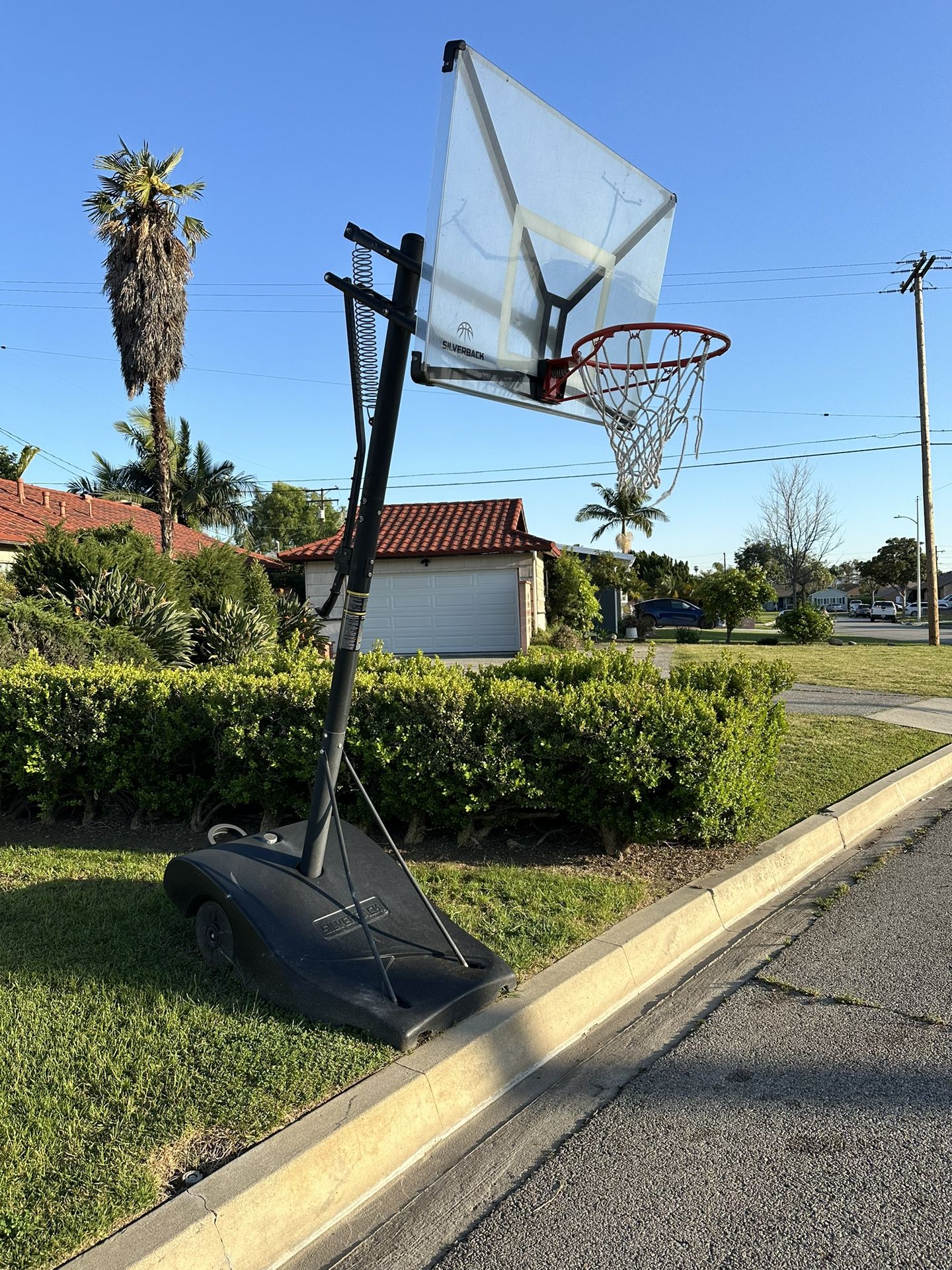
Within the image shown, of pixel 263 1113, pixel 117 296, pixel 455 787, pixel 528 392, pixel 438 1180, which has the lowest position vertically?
pixel 438 1180

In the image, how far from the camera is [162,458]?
23.6 m

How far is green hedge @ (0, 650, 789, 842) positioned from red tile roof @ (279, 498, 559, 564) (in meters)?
17.0

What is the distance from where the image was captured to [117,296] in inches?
853

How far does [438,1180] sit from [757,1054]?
146 cm

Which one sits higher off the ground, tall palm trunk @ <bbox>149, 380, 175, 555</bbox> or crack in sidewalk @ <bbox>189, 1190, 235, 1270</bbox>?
tall palm trunk @ <bbox>149, 380, 175, 555</bbox>

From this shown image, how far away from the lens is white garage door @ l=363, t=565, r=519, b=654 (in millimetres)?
24375

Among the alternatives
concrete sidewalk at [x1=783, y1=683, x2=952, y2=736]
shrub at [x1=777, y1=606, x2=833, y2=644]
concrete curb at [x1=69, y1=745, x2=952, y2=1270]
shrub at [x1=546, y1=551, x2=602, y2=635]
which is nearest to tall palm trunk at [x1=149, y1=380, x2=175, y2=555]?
shrub at [x1=546, y1=551, x2=602, y2=635]

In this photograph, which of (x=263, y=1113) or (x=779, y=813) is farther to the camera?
(x=779, y=813)

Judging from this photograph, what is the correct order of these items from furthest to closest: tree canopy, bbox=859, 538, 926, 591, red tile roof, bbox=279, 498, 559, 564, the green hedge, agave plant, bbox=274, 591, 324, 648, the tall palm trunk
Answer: tree canopy, bbox=859, 538, 926, 591
red tile roof, bbox=279, 498, 559, 564
the tall palm trunk
agave plant, bbox=274, 591, 324, 648
the green hedge

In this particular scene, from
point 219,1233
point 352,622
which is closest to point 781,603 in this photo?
point 352,622

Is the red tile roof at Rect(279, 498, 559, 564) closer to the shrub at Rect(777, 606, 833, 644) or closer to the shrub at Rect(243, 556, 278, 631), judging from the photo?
the shrub at Rect(243, 556, 278, 631)

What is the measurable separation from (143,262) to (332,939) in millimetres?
21158

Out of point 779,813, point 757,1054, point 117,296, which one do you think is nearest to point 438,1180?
point 757,1054

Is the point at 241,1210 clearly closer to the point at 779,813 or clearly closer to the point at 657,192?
the point at 779,813
